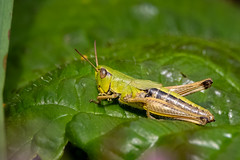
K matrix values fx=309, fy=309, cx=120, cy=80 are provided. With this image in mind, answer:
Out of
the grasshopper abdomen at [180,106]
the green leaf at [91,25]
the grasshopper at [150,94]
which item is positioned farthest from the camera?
the green leaf at [91,25]

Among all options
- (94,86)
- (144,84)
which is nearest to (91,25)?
(94,86)

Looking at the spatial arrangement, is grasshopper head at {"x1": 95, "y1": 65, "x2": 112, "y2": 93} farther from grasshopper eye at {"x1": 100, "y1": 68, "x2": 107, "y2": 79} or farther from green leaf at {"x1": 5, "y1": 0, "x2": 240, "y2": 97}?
green leaf at {"x1": 5, "y1": 0, "x2": 240, "y2": 97}

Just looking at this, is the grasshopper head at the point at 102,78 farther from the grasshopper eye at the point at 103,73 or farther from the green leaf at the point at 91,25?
the green leaf at the point at 91,25

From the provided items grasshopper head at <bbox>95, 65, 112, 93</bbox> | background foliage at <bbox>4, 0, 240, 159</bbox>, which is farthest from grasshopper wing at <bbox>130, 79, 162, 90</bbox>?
grasshopper head at <bbox>95, 65, 112, 93</bbox>

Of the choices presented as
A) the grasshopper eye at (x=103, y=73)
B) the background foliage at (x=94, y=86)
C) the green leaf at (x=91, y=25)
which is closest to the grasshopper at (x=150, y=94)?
the grasshopper eye at (x=103, y=73)

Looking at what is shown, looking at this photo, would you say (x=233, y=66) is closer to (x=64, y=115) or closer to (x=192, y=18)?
(x=64, y=115)

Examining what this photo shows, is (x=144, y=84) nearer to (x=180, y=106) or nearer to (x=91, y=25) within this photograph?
(x=180, y=106)

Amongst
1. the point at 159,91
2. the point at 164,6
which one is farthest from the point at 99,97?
the point at 164,6
